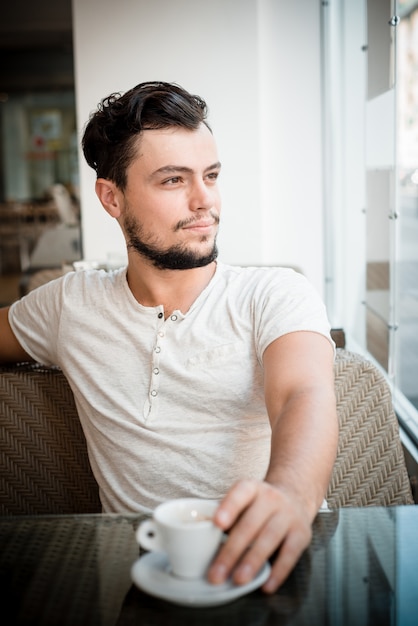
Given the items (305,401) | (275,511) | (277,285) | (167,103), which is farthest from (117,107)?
(275,511)

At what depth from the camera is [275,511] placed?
0.89 meters

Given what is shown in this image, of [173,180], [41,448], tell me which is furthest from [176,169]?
[41,448]

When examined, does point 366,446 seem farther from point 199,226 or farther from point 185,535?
point 185,535

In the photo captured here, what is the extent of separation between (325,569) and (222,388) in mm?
462

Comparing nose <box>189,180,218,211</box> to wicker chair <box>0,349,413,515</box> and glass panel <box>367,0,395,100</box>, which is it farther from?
glass panel <box>367,0,395,100</box>

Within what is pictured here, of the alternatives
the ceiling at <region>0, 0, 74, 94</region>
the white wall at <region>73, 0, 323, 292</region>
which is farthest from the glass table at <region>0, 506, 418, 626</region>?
the ceiling at <region>0, 0, 74, 94</region>

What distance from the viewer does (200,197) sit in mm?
1447

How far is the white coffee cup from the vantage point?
80 cm

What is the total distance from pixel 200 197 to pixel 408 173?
4.71 ft

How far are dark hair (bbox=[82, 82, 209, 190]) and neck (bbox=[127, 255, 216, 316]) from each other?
0.67 ft

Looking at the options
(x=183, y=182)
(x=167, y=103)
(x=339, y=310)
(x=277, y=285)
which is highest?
(x=167, y=103)

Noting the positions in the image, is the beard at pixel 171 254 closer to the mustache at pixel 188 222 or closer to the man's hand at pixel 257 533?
the mustache at pixel 188 222

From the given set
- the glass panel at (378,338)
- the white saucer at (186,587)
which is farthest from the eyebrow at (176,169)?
the glass panel at (378,338)

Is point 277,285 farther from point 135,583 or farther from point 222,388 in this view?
point 135,583
